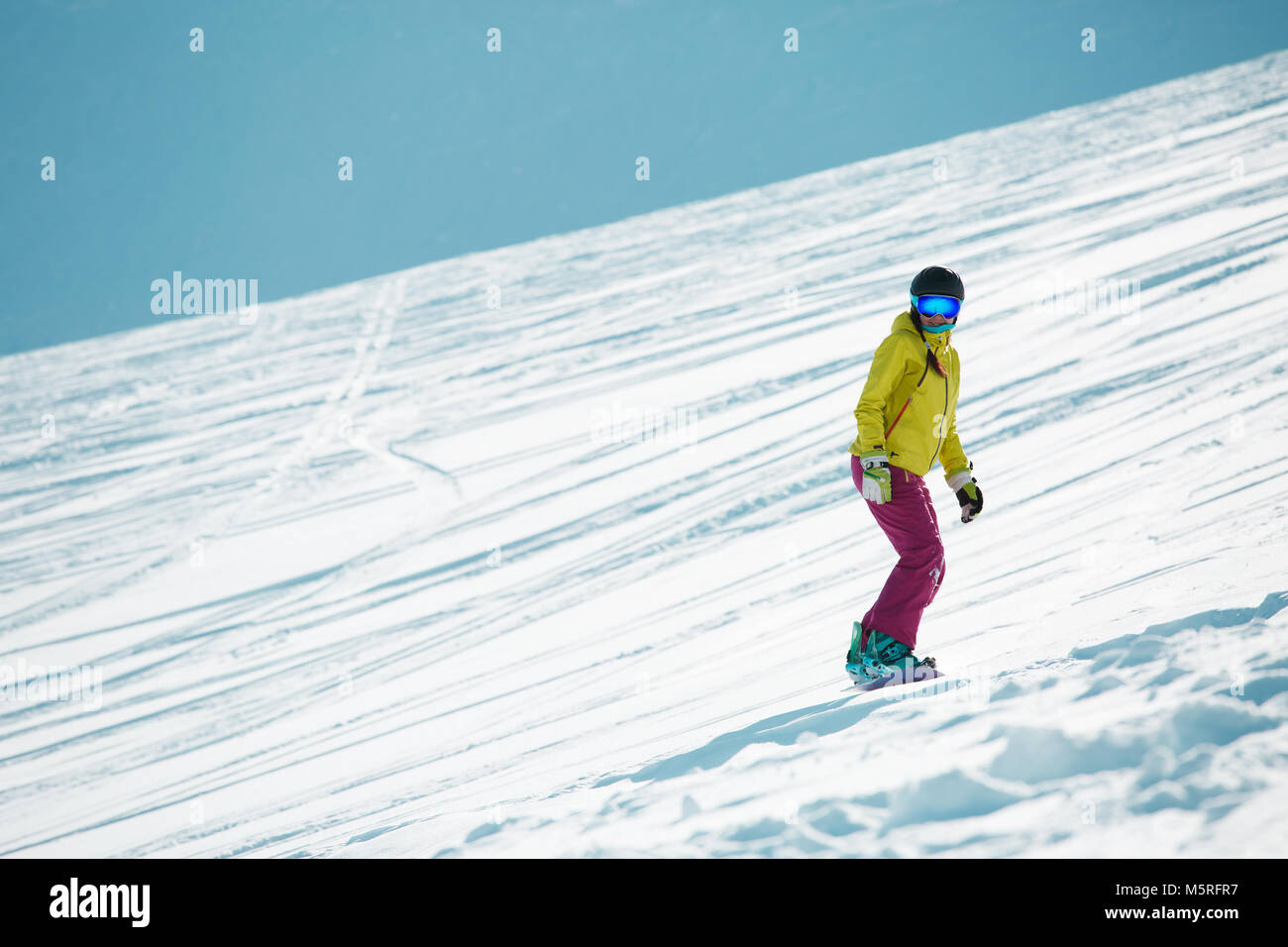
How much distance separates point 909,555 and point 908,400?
59 centimetres

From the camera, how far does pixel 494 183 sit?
2064 inches

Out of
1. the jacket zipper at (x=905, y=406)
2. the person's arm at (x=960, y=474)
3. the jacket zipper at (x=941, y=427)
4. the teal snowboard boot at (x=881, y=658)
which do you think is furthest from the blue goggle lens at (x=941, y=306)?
the teal snowboard boot at (x=881, y=658)

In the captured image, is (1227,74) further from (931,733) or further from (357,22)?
(357,22)

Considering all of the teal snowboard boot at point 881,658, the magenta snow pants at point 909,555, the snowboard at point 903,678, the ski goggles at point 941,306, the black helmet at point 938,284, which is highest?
the black helmet at point 938,284

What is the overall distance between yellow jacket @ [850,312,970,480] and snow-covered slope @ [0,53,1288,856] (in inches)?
33.8

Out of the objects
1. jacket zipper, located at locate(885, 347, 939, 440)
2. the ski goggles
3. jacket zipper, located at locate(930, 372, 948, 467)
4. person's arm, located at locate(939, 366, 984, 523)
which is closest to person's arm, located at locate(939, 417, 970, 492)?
person's arm, located at locate(939, 366, 984, 523)

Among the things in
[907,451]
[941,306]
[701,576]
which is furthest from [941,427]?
[701,576]

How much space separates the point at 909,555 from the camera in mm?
3465

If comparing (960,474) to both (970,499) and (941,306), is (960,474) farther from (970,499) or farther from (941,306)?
(941,306)

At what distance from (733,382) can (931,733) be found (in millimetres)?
7922

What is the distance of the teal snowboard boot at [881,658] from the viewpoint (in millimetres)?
3465

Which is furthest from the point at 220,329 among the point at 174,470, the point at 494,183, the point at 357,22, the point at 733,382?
the point at 357,22

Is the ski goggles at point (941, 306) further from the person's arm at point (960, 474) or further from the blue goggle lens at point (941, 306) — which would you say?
the person's arm at point (960, 474)

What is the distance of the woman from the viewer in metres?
3.26
